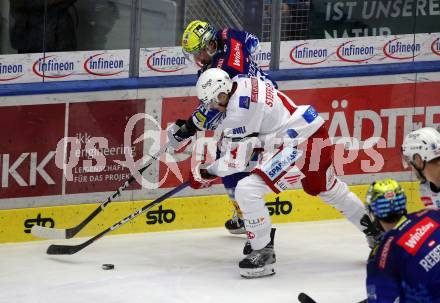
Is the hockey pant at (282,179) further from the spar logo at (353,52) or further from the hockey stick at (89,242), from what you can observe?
the spar logo at (353,52)

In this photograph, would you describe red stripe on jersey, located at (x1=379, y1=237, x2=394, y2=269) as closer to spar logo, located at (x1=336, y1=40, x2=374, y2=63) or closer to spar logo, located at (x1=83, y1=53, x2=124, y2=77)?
spar logo, located at (x1=83, y1=53, x2=124, y2=77)

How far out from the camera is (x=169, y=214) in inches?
281

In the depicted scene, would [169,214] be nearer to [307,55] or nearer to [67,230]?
[67,230]

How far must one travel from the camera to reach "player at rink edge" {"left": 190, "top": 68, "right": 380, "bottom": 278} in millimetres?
5805

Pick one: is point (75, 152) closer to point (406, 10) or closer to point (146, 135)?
point (146, 135)

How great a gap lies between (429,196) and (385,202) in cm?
104

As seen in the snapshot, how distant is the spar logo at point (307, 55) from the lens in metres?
7.35

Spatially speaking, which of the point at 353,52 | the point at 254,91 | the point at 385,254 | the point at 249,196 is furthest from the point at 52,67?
the point at 385,254

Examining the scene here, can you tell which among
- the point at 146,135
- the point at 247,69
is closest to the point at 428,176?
the point at 247,69

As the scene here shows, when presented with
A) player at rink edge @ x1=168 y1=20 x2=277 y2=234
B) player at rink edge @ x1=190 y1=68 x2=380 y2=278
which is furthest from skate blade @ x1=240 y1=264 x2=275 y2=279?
player at rink edge @ x1=168 y1=20 x2=277 y2=234

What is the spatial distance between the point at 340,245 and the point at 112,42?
6.22 feet

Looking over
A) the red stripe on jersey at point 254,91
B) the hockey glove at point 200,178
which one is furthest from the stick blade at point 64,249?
the red stripe on jersey at point 254,91

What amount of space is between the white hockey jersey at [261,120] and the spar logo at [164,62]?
1.13 m

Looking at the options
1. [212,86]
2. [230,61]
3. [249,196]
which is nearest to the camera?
[212,86]
